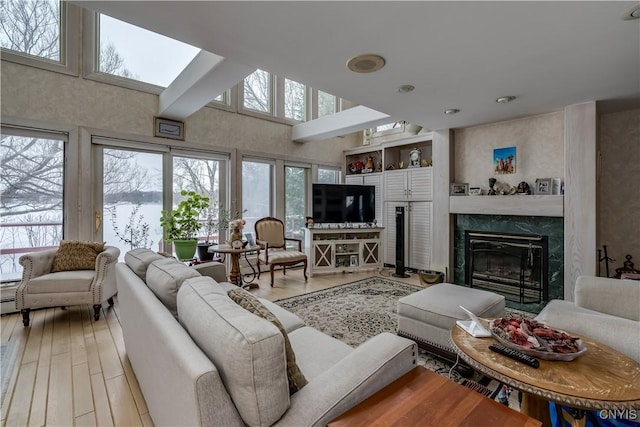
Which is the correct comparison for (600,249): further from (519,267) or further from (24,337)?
(24,337)

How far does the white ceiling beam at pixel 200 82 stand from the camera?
2682mm

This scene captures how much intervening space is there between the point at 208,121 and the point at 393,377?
4.36 metres

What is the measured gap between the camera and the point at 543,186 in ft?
11.5

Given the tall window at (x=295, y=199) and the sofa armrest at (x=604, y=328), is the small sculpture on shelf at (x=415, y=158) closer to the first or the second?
the tall window at (x=295, y=199)

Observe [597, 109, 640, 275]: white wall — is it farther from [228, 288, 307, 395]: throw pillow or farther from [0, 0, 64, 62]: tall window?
[0, 0, 64, 62]: tall window

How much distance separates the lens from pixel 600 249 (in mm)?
3465

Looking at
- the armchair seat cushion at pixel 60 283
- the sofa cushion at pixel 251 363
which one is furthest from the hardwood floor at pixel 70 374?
the sofa cushion at pixel 251 363

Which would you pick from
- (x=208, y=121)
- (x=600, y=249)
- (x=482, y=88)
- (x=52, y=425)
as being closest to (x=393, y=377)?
(x=52, y=425)

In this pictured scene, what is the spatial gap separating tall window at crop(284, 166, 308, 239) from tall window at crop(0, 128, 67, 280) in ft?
10.6

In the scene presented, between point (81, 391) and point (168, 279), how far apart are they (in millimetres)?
1086

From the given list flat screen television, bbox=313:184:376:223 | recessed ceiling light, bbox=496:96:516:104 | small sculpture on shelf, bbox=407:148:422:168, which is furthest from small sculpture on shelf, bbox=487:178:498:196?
flat screen television, bbox=313:184:376:223

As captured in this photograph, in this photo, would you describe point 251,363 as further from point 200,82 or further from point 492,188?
point 492,188

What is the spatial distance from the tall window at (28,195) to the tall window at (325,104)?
422 centimetres

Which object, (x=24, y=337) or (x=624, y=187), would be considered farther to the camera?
(x=624, y=187)
